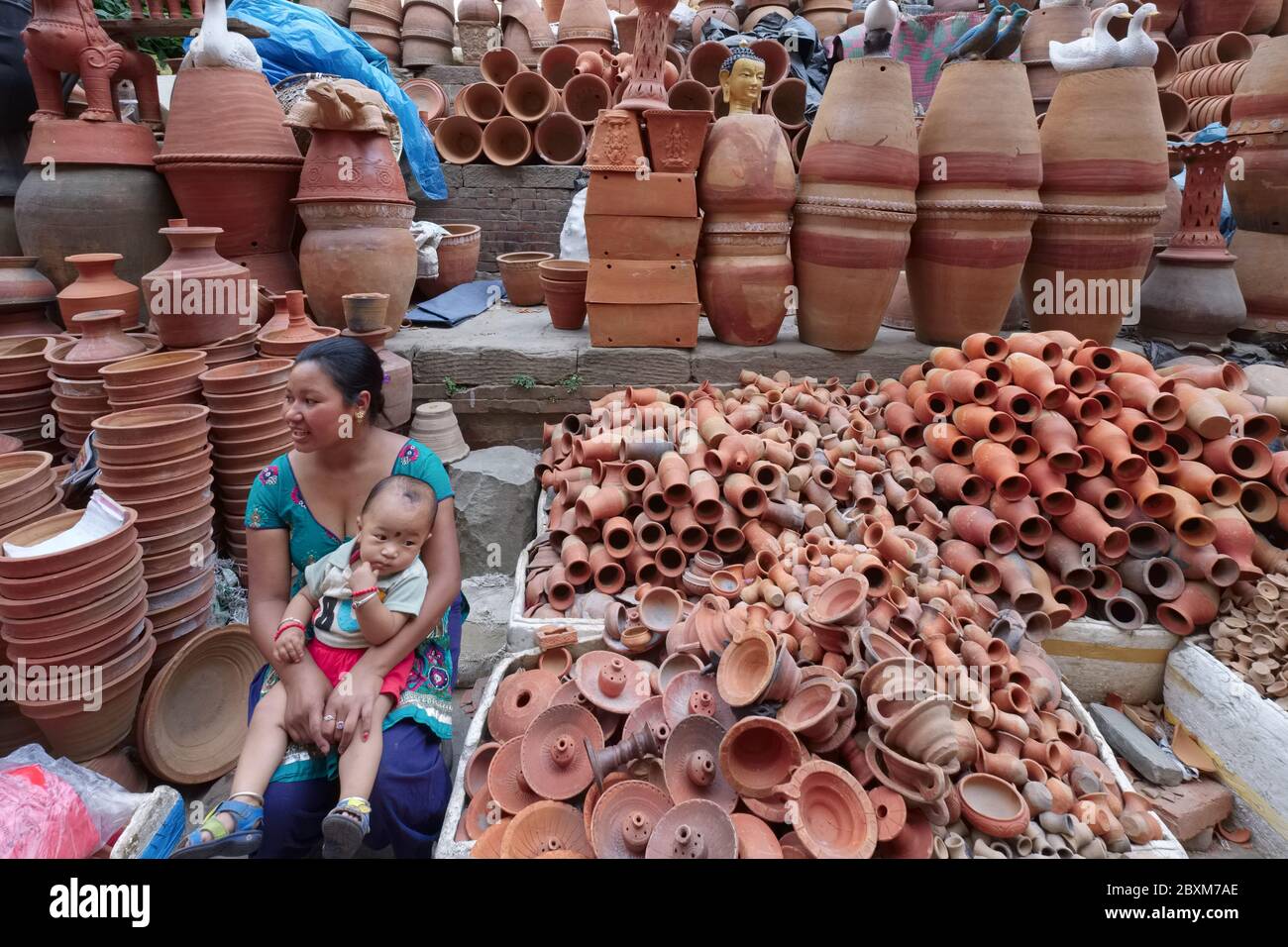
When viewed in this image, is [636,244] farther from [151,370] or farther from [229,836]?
[229,836]

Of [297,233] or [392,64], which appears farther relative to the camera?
[392,64]

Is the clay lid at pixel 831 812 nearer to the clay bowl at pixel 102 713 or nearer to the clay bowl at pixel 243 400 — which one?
the clay bowl at pixel 102 713

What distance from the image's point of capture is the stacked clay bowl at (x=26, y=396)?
2820mm

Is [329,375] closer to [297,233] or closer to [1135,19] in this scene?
[297,233]

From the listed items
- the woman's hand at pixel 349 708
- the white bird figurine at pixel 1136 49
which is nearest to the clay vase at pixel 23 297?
the woman's hand at pixel 349 708

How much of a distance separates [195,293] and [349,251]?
0.98 metres

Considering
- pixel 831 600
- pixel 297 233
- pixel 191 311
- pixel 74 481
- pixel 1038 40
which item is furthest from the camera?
pixel 1038 40

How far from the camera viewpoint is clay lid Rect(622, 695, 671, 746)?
1.89m

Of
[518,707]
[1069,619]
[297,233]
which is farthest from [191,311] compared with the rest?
[1069,619]

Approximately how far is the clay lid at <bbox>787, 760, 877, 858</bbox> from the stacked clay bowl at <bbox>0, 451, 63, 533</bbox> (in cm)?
245

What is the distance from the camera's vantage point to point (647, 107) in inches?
139

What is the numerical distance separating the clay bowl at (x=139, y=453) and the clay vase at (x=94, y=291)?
102 cm

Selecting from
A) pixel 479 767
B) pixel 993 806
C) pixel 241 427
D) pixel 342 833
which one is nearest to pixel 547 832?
pixel 479 767

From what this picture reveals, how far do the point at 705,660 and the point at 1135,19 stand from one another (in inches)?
157
